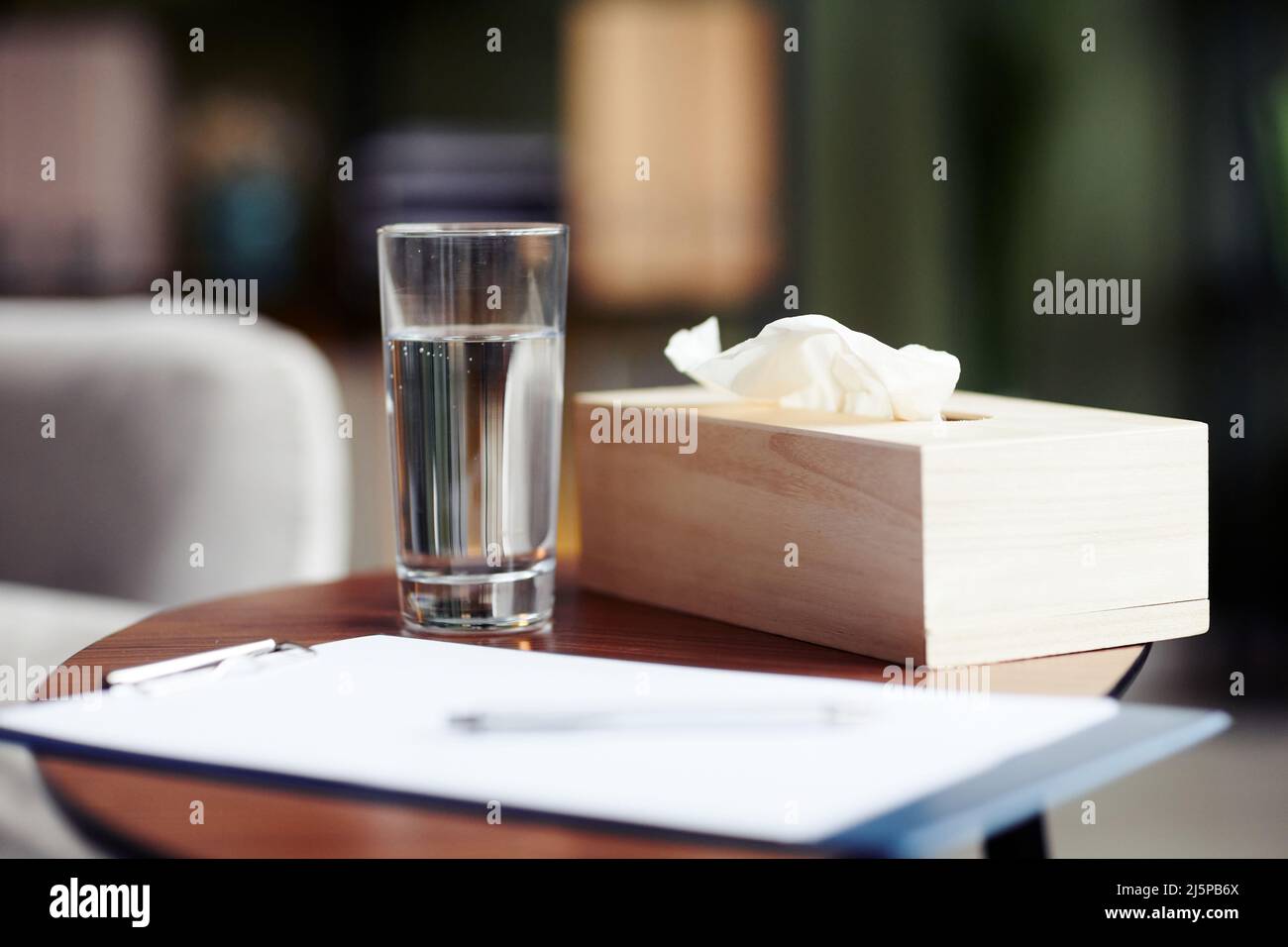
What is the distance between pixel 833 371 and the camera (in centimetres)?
72

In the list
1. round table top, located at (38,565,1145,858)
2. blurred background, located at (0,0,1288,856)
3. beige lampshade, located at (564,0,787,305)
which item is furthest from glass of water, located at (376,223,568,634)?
beige lampshade, located at (564,0,787,305)

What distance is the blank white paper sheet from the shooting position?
453 mm

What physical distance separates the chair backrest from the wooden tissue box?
0.77 metres

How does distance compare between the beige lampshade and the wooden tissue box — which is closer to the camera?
the wooden tissue box

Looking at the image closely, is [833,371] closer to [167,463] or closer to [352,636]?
[352,636]

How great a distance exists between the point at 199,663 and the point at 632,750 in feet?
0.76

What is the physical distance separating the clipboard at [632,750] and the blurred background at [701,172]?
2225mm

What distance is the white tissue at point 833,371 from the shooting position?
68cm

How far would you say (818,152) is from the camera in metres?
2.98

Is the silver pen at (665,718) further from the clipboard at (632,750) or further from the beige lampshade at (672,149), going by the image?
the beige lampshade at (672,149)

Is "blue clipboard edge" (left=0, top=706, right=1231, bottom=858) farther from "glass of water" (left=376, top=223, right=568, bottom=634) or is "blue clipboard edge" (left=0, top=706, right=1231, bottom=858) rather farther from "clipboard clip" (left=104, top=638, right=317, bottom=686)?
"glass of water" (left=376, top=223, right=568, bottom=634)
